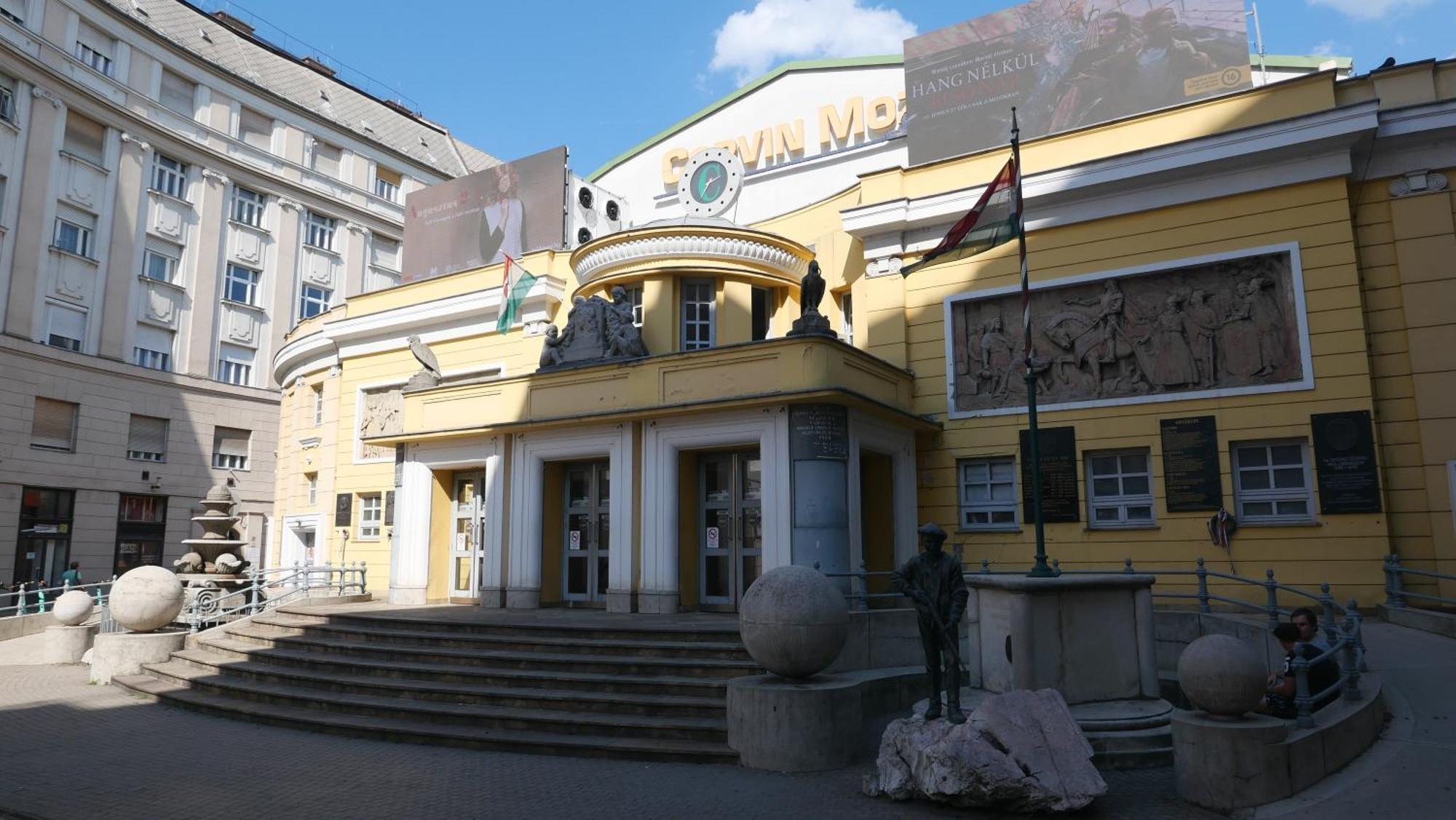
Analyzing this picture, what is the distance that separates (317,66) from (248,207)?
31.9ft

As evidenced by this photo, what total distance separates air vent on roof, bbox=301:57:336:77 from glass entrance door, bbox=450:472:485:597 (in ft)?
109

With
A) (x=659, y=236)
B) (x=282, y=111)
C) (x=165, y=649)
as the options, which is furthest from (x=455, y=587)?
(x=282, y=111)

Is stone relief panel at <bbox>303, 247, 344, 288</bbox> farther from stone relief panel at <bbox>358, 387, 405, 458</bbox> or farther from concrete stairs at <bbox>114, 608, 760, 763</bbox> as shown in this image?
concrete stairs at <bbox>114, 608, 760, 763</bbox>

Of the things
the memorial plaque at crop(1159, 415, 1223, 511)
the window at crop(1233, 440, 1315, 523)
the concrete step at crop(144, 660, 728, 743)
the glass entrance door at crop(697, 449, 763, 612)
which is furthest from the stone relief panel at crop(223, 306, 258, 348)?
the window at crop(1233, 440, 1315, 523)

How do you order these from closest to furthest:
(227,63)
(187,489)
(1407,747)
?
(1407,747), (187,489), (227,63)

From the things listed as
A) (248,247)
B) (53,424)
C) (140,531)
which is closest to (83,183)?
(248,247)

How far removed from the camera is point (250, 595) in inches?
827

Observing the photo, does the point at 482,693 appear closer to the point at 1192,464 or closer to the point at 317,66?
the point at 1192,464

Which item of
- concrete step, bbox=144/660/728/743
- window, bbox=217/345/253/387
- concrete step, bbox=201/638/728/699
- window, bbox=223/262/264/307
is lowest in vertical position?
concrete step, bbox=144/660/728/743

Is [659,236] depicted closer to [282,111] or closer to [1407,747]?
[1407,747]

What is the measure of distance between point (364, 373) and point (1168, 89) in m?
20.2

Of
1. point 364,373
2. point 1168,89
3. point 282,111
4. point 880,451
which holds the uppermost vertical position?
point 282,111

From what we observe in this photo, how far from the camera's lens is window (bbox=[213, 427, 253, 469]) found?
34750 millimetres

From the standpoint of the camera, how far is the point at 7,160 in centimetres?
2905
